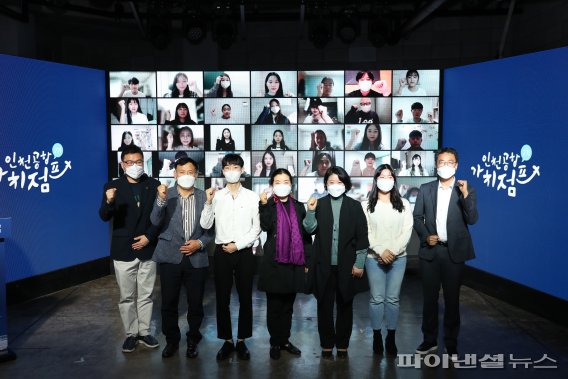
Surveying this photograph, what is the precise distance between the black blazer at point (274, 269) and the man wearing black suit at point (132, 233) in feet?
2.90

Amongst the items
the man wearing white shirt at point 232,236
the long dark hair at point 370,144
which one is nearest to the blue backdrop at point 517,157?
the long dark hair at point 370,144

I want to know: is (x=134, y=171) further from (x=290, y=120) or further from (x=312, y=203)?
(x=290, y=120)

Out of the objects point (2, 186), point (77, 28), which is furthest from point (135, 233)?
point (77, 28)

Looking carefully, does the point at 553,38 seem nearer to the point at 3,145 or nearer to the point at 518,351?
the point at 518,351

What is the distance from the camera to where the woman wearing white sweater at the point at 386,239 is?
4.00 m

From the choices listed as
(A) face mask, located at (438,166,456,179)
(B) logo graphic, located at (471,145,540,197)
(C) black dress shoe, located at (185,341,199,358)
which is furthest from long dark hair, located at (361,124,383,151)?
(C) black dress shoe, located at (185,341,199,358)

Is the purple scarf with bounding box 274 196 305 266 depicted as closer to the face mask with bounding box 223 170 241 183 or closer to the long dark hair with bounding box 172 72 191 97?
the face mask with bounding box 223 170 241 183

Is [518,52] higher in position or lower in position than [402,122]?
higher

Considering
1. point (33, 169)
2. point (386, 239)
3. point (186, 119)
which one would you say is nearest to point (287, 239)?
point (386, 239)

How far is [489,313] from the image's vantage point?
5285 mm

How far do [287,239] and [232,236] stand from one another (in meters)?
0.42

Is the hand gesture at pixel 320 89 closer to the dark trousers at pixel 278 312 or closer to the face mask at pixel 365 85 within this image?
the face mask at pixel 365 85

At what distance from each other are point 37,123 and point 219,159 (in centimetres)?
215

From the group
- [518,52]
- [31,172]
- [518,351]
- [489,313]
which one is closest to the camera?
[518,351]
